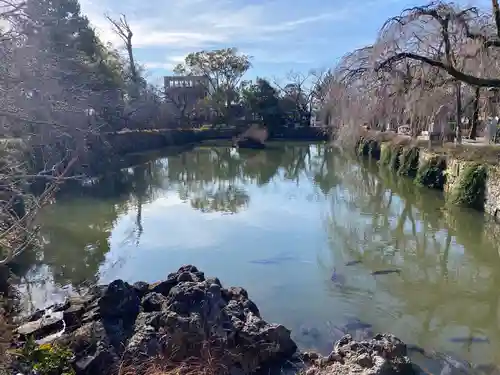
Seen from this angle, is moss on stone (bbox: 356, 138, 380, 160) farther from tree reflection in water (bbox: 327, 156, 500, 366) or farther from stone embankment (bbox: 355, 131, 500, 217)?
tree reflection in water (bbox: 327, 156, 500, 366)

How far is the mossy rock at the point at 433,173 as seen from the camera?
19320 mm

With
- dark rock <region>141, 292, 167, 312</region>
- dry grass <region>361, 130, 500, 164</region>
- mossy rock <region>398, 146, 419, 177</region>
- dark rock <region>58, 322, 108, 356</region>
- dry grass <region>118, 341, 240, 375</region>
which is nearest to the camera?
dry grass <region>118, 341, 240, 375</region>

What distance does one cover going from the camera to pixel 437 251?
11.9 meters

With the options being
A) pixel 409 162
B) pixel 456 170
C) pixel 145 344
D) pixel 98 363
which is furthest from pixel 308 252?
pixel 409 162

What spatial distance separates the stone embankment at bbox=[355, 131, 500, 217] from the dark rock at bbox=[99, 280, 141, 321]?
1153 centimetres

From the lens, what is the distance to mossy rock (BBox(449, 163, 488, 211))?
50.5 feet

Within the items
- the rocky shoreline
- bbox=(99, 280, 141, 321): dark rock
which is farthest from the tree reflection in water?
bbox=(99, 280, 141, 321): dark rock

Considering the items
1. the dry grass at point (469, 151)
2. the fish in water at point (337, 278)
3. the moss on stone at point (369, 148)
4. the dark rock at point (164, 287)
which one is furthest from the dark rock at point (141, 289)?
the moss on stone at point (369, 148)

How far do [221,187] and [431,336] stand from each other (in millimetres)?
16910

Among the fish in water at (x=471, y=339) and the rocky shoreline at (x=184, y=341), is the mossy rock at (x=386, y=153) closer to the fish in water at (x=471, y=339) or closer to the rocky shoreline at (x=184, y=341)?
the fish in water at (x=471, y=339)

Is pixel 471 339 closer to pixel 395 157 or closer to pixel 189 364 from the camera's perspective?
pixel 189 364

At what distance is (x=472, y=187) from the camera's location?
15.7 m

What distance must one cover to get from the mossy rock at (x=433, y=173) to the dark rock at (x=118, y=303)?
1538 cm

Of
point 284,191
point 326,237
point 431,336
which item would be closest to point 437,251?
point 326,237
